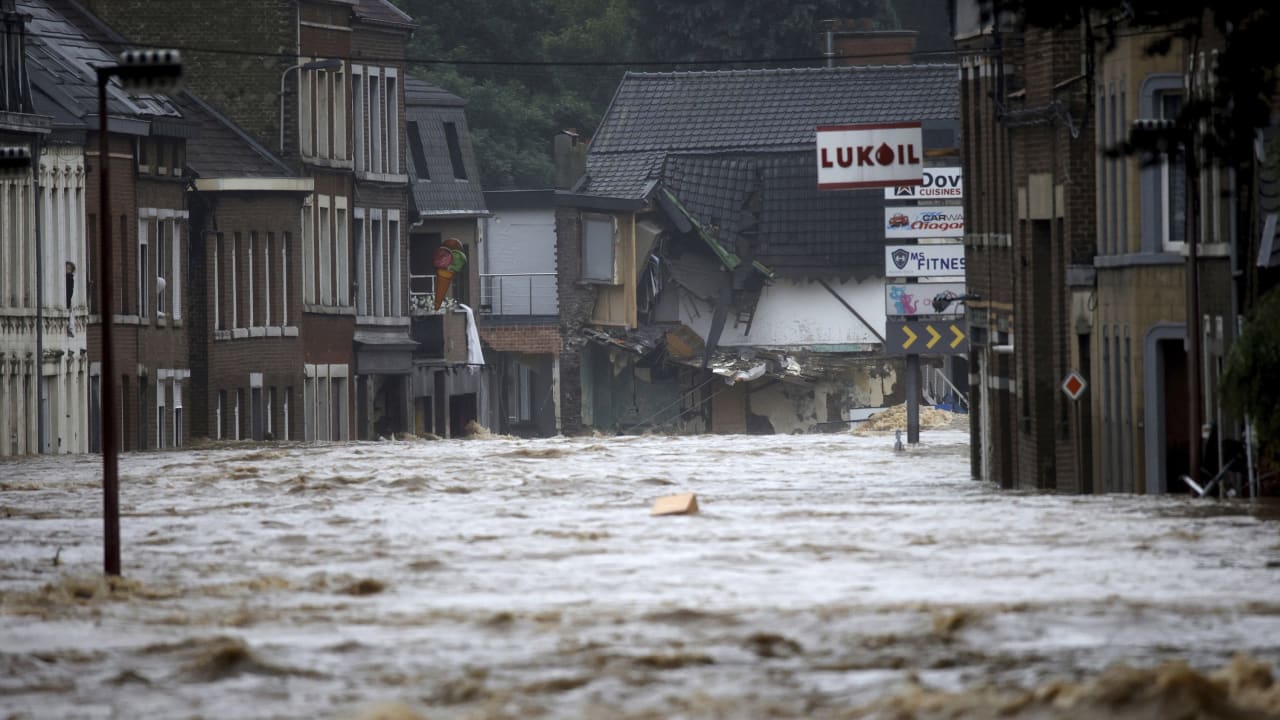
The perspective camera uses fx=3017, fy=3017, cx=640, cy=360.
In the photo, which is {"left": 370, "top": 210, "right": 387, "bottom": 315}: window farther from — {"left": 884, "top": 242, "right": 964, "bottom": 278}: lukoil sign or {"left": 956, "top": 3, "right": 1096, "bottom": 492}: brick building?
{"left": 956, "top": 3, "right": 1096, "bottom": 492}: brick building

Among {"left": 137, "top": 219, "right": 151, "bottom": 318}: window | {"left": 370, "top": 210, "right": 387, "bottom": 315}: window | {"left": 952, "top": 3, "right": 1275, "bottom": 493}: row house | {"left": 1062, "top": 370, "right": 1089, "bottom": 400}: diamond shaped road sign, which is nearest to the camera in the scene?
{"left": 952, "top": 3, "right": 1275, "bottom": 493}: row house

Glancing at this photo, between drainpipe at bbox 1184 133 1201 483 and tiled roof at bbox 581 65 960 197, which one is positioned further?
tiled roof at bbox 581 65 960 197

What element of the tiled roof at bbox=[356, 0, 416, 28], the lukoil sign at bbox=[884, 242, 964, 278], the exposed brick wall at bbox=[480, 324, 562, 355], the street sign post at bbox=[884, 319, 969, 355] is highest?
the tiled roof at bbox=[356, 0, 416, 28]

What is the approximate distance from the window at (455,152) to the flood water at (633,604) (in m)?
40.4

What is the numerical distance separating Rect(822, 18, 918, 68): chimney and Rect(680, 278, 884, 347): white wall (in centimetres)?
732

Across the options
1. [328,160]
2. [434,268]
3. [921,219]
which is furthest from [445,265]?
[921,219]

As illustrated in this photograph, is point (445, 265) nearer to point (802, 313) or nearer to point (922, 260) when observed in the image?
point (802, 313)

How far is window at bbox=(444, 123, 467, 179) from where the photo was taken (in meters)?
79.2

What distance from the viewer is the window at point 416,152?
77.6m

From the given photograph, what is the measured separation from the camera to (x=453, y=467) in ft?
151

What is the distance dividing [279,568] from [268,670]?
874 centimetres

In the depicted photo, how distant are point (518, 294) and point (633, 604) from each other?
60073 millimetres

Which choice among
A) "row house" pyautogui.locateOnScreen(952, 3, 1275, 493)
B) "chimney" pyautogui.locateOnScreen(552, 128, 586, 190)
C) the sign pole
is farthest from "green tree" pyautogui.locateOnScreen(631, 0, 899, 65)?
"row house" pyautogui.locateOnScreen(952, 3, 1275, 493)

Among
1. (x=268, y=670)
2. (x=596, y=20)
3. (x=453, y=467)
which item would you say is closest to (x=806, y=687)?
(x=268, y=670)
